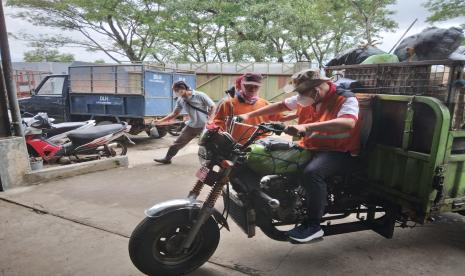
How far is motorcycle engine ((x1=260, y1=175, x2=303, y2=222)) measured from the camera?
102 inches

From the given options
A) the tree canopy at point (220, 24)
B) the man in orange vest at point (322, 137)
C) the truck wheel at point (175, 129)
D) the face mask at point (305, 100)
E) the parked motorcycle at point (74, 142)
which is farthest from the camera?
the tree canopy at point (220, 24)

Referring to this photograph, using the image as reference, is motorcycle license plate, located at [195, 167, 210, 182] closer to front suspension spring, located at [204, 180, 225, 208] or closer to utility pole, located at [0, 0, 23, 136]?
front suspension spring, located at [204, 180, 225, 208]

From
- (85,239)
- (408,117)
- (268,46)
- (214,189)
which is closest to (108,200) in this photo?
(85,239)

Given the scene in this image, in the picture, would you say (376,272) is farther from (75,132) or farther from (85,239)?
(75,132)

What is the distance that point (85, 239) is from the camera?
10.4 ft

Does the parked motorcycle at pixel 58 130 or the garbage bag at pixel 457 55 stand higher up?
the garbage bag at pixel 457 55

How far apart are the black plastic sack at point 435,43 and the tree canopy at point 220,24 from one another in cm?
1365

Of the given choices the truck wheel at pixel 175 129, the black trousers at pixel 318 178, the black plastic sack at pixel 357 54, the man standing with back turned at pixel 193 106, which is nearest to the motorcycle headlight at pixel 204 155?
the black trousers at pixel 318 178

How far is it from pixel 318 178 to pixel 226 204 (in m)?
0.75

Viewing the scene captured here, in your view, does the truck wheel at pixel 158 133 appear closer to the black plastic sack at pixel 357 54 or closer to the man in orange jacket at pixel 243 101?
the man in orange jacket at pixel 243 101

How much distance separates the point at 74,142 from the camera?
6.07 m

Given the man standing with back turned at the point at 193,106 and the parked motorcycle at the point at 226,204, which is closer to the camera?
the parked motorcycle at the point at 226,204

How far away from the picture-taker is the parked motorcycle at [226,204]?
93.3 inches

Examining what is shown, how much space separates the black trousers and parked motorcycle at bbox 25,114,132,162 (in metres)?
4.70
